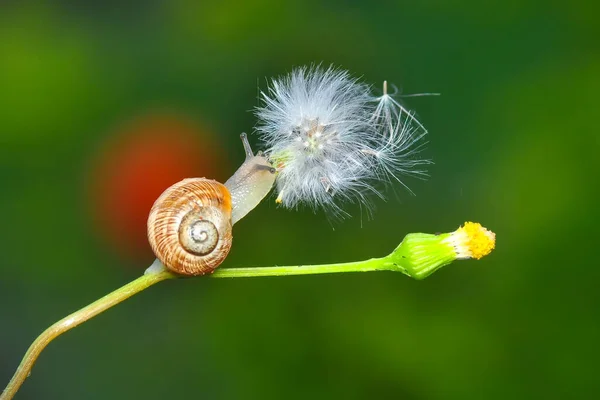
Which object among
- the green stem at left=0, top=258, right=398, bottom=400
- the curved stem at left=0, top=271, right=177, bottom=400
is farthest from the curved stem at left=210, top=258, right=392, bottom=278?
the curved stem at left=0, top=271, right=177, bottom=400

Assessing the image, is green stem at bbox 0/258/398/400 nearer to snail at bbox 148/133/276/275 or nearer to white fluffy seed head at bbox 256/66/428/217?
snail at bbox 148/133/276/275

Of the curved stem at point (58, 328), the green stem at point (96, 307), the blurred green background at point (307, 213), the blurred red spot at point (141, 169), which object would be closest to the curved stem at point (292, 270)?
the green stem at point (96, 307)

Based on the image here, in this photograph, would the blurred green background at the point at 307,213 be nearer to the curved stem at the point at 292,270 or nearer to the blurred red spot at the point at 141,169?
the blurred red spot at the point at 141,169

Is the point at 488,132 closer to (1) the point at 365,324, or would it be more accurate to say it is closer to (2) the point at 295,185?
(1) the point at 365,324

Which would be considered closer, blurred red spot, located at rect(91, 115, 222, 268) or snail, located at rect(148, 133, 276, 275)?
snail, located at rect(148, 133, 276, 275)

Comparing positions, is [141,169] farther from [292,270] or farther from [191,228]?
[292,270]
